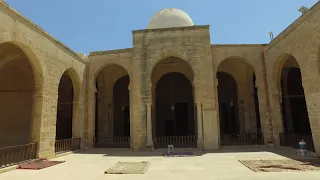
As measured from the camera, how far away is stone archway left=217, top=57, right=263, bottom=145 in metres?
14.7

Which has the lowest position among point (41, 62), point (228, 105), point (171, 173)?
point (171, 173)

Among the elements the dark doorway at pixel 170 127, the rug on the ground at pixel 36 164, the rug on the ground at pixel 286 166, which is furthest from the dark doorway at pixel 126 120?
the rug on the ground at pixel 286 166

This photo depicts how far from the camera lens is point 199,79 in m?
12.1

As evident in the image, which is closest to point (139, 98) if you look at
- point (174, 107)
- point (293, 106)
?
point (174, 107)

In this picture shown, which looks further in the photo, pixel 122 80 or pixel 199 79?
pixel 122 80

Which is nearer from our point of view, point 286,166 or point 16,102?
point 286,166

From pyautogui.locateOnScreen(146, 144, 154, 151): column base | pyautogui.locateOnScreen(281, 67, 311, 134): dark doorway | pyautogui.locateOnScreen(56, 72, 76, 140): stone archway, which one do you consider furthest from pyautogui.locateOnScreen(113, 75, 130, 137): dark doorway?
pyautogui.locateOnScreen(281, 67, 311, 134): dark doorway

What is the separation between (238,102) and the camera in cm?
1521

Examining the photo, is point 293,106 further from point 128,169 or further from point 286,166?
point 128,169

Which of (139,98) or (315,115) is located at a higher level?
(139,98)

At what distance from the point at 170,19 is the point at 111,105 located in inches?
299

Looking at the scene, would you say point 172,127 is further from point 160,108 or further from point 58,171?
point 58,171

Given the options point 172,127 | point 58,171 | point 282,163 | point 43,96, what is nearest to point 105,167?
point 58,171

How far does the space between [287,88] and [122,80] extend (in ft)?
38.0
